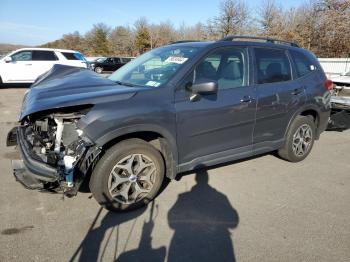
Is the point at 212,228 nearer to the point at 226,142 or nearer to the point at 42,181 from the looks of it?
the point at 226,142

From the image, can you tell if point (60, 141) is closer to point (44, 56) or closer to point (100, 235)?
point (100, 235)

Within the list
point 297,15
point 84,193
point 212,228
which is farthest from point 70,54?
point 297,15

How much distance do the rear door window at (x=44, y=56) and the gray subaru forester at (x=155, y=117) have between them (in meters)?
11.3

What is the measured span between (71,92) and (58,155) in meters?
0.72

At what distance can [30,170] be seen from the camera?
3164 mm

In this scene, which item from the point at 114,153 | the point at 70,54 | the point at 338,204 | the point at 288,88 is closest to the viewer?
the point at 114,153

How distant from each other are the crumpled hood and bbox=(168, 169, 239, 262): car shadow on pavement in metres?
1.42

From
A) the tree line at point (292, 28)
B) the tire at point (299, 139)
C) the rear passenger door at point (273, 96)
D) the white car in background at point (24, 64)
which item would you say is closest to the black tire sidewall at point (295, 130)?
the tire at point (299, 139)

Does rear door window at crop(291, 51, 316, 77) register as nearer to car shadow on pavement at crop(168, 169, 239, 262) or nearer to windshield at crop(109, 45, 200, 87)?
windshield at crop(109, 45, 200, 87)

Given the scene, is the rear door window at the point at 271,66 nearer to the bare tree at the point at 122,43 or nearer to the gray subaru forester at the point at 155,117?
the gray subaru forester at the point at 155,117

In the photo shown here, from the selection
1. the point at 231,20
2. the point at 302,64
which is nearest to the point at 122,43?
the point at 231,20

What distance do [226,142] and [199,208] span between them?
934 millimetres

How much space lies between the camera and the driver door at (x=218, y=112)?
3.67 m

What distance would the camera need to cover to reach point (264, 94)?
4.32 m
